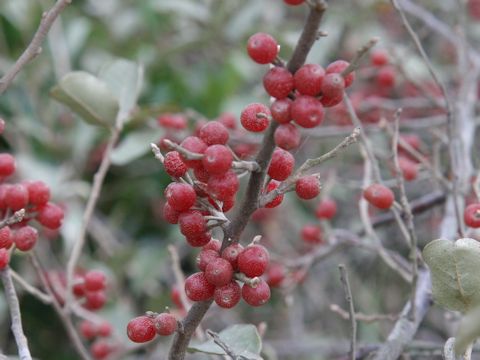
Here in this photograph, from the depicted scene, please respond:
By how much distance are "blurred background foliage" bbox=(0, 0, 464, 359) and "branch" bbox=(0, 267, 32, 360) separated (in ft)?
2.36

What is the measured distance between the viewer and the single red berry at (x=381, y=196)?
108cm

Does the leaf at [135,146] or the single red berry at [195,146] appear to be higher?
the single red berry at [195,146]

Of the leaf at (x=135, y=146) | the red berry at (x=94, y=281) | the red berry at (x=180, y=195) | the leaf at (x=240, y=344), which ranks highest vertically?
the red berry at (x=180, y=195)

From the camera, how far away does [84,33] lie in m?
2.17

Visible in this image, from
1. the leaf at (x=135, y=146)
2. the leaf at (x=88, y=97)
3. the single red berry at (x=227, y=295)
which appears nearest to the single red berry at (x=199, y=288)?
the single red berry at (x=227, y=295)

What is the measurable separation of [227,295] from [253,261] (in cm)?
5

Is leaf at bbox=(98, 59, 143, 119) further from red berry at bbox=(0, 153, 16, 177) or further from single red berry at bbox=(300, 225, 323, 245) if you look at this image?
single red berry at bbox=(300, 225, 323, 245)

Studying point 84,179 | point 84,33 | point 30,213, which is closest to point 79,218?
point 84,179

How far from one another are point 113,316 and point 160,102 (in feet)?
2.73

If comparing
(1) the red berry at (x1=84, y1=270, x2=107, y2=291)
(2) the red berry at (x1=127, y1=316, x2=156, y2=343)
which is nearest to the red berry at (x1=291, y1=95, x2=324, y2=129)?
(2) the red berry at (x1=127, y1=316, x2=156, y2=343)

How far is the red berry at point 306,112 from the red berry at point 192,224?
174 mm

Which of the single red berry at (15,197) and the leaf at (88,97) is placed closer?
the single red berry at (15,197)

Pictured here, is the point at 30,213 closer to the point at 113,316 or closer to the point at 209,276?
the point at 209,276

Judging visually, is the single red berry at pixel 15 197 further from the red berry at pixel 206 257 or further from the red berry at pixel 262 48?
the red berry at pixel 262 48
